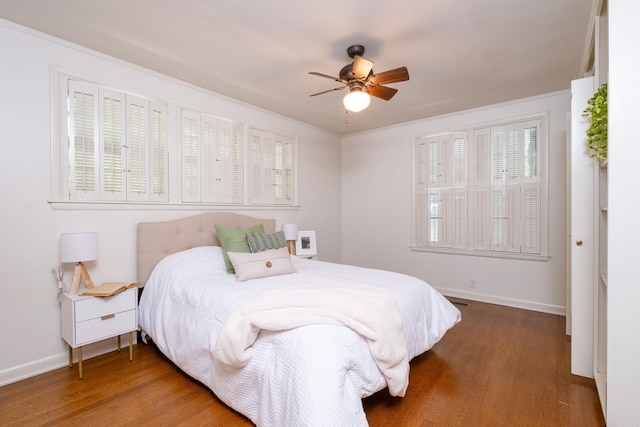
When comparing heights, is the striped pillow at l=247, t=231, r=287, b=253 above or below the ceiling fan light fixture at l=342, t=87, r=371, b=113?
below

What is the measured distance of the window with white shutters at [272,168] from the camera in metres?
4.00

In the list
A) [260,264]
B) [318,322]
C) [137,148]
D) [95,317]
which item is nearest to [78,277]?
[95,317]

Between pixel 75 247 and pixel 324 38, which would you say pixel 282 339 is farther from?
pixel 324 38

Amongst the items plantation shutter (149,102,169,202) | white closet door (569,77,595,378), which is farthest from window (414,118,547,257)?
plantation shutter (149,102,169,202)

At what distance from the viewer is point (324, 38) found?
2.42 meters

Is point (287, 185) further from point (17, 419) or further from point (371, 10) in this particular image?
point (17, 419)

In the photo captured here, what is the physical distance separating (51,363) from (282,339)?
2.08 metres

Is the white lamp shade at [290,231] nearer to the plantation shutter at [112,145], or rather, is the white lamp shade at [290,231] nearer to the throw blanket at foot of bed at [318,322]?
the plantation shutter at [112,145]

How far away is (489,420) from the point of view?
182cm

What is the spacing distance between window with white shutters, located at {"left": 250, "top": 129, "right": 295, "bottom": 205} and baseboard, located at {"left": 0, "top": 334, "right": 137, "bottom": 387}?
2.02 meters

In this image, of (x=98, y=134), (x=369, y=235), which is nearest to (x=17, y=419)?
(x=98, y=134)

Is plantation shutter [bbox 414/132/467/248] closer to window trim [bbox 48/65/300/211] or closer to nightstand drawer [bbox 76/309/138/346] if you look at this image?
window trim [bbox 48/65/300/211]

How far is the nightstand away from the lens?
2270 mm

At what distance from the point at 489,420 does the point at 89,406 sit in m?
2.40
